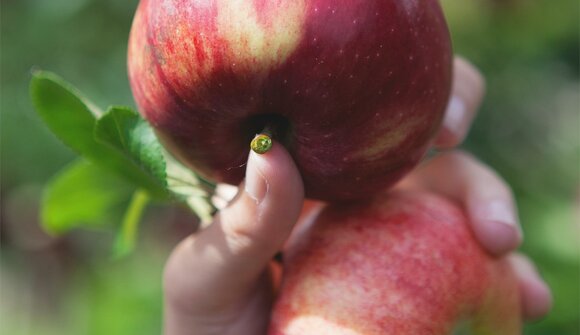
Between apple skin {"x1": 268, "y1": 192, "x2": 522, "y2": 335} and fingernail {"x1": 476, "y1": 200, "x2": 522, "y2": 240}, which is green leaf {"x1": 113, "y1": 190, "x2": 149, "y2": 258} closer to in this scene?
apple skin {"x1": 268, "y1": 192, "x2": 522, "y2": 335}

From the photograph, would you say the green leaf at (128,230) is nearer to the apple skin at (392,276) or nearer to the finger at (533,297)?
the apple skin at (392,276)

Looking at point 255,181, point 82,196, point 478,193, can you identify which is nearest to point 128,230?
point 82,196

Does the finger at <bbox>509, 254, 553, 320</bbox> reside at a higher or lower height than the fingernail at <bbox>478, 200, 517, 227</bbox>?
lower

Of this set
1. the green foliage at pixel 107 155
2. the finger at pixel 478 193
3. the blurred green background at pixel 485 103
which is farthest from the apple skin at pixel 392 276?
the blurred green background at pixel 485 103

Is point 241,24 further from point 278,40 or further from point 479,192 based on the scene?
point 479,192

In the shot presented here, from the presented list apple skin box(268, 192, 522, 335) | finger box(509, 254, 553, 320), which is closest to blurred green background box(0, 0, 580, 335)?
finger box(509, 254, 553, 320)

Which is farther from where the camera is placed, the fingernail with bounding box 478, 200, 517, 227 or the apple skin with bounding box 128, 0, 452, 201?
the fingernail with bounding box 478, 200, 517, 227

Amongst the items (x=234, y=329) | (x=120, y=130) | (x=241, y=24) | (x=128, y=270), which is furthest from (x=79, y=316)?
(x=241, y=24)
